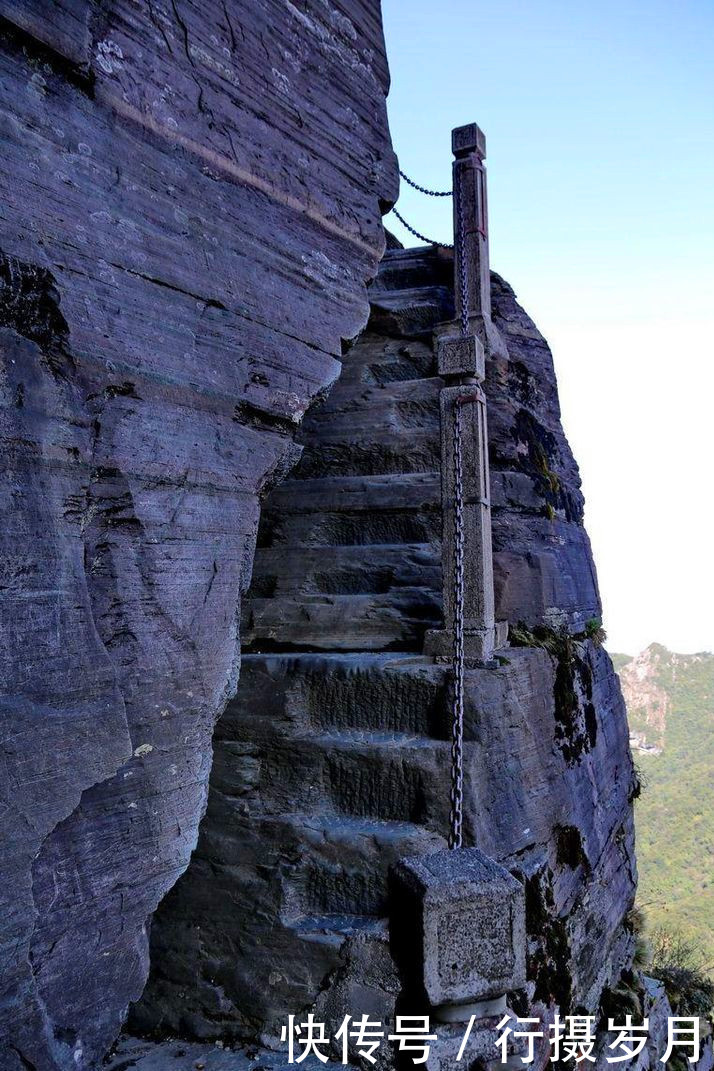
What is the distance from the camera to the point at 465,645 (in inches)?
184

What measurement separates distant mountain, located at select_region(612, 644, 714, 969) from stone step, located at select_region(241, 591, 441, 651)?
1842cm

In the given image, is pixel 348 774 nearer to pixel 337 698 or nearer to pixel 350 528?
pixel 337 698

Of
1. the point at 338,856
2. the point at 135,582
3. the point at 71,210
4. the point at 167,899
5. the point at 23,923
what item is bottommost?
the point at 167,899

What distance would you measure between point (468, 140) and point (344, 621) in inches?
150

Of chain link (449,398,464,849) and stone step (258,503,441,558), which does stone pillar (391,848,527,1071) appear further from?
stone step (258,503,441,558)

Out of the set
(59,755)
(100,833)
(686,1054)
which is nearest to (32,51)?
(59,755)

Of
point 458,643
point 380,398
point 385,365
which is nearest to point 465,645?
point 458,643

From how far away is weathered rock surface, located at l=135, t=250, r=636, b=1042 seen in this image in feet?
14.1

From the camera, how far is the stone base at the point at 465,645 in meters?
4.63

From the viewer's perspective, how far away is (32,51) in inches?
118

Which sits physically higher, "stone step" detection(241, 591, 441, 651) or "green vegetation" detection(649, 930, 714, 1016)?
"stone step" detection(241, 591, 441, 651)

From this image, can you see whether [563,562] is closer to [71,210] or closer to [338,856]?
[338,856]

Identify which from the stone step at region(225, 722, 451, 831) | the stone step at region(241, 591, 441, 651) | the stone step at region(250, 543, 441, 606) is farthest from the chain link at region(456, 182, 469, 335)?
the stone step at region(225, 722, 451, 831)

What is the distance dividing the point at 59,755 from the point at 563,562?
4.87 metres
